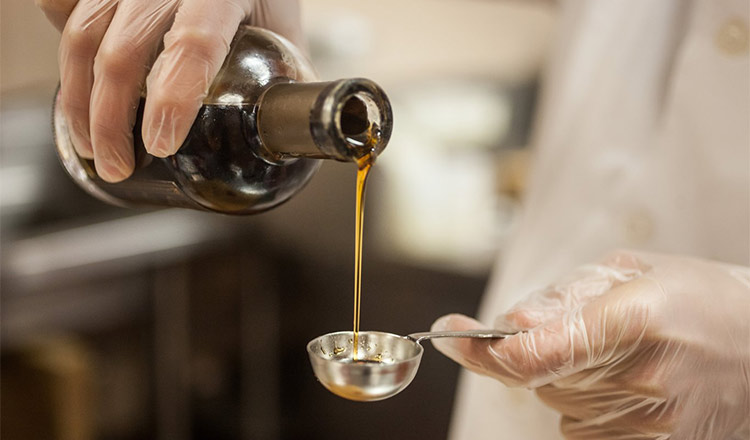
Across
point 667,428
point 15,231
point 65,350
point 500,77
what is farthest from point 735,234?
point 500,77

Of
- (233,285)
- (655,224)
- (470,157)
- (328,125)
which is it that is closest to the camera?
(328,125)

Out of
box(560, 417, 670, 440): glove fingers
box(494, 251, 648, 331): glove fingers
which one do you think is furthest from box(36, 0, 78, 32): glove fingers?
box(560, 417, 670, 440): glove fingers

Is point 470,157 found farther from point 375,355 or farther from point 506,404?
point 375,355

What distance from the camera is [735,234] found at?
3.91ft

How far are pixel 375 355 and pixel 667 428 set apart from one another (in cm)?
34

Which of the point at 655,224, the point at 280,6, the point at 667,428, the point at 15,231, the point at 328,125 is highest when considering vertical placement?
the point at 280,6

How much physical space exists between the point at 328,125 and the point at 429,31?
3.16 meters

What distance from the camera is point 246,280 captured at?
2967 mm

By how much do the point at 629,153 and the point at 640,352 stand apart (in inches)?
21.6

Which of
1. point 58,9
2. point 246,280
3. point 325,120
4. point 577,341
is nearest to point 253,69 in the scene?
point 325,120

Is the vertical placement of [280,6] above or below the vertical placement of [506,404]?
above

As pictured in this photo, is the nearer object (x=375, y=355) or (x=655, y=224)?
(x=375, y=355)

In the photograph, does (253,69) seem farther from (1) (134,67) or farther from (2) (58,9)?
(2) (58,9)

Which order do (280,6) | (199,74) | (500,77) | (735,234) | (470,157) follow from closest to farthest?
(199,74), (280,6), (735,234), (470,157), (500,77)
